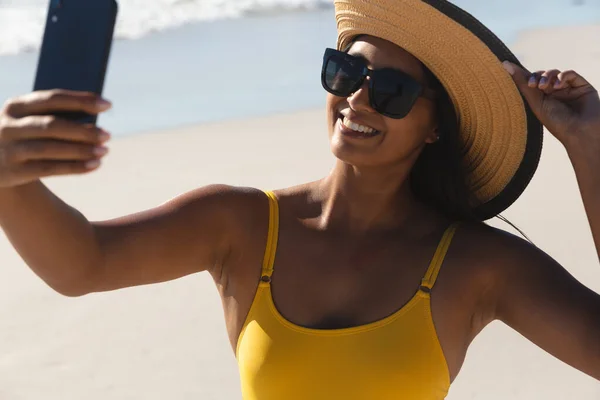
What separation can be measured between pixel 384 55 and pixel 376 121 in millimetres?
190

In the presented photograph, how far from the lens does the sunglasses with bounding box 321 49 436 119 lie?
2.60m

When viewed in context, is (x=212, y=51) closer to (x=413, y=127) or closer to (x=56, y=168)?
(x=413, y=127)

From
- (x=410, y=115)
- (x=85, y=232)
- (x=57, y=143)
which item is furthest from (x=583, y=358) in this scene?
(x=57, y=143)

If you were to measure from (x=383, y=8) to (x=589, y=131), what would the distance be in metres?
0.62

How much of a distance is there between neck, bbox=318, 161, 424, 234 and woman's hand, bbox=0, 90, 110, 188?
4.34ft

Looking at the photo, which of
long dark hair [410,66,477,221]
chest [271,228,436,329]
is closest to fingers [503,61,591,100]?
long dark hair [410,66,477,221]

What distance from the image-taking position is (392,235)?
9.38ft

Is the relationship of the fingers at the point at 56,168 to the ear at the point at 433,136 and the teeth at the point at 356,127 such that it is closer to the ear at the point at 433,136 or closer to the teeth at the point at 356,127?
the teeth at the point at 356,127

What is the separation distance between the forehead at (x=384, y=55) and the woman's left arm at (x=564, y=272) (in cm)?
28

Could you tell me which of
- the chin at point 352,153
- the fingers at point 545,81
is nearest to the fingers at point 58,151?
the chin at point 352,153

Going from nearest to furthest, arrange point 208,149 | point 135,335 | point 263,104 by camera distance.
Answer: point 135,335, point 208,149, point 263,104

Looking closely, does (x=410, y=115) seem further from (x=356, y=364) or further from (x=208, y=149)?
(x=208, y=149)

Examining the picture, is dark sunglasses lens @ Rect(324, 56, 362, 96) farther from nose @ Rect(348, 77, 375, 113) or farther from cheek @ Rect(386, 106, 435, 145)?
cheek @ Rect(386, 106, 435, 145)

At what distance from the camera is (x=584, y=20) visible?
13.7 m
